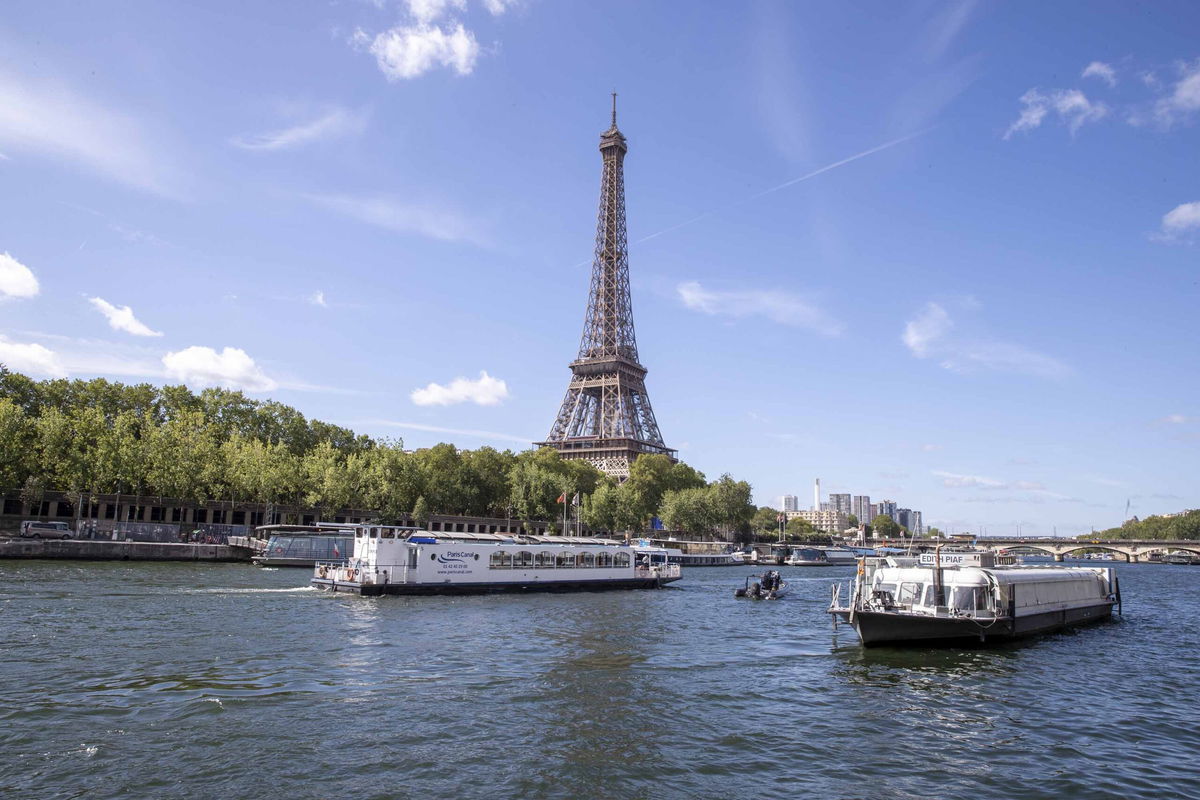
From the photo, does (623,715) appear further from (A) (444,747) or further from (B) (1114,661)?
(B) (1114,661)

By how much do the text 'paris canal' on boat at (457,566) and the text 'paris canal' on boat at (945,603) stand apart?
1048 inches

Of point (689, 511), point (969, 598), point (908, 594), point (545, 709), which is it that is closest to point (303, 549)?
point (908, 594)

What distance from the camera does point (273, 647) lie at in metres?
31.8

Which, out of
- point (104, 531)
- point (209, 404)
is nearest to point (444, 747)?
point (104, 531)

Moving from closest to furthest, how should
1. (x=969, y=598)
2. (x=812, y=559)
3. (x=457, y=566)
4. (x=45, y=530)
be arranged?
(x=969, y=598)
(x=457, y=566)
(x=45, y=530)
(x=812, y=559)

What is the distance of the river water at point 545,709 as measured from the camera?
59.4ft

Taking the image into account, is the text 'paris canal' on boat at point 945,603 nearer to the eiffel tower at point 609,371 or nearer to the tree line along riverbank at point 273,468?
the tree line along riverbank at point 273,468

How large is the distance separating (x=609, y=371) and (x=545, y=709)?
157670 mm

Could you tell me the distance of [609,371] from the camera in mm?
180875

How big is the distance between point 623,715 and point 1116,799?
39.9ft

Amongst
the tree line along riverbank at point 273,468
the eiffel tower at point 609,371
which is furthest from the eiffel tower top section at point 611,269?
the tree line along riverbank at point 273,468

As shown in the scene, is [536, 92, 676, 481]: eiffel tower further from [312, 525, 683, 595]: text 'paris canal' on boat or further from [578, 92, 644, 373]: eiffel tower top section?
[312, 525, 683, 595]: text 'paris canal' on boat

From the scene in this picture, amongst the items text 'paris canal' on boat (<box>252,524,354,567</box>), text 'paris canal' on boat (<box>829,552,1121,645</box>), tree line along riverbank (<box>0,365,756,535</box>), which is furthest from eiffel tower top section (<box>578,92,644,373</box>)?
text 'paris canal' on boat (<box>829,552,1121,645</box>)

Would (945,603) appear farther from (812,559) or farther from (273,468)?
(812,559)
